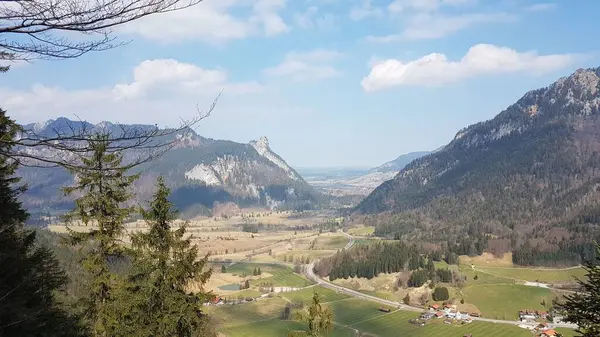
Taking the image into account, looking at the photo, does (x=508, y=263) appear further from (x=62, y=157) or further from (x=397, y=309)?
(x=62, y=157)

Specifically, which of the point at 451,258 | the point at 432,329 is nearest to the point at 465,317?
the point at 432,329

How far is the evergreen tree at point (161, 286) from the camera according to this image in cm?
1731

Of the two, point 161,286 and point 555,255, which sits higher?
point 161,286

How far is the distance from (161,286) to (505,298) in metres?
128

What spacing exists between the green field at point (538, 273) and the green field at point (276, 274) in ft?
222

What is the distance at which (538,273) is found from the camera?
6073 inches

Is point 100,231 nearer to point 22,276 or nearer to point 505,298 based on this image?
point 22,276

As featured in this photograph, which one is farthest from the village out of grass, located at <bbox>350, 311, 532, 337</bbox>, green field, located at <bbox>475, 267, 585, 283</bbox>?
green field, located at <bbox>475, 267, 585, 283</bbox>

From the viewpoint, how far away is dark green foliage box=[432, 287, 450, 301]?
12650 centimetres

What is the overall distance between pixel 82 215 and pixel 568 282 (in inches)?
6176

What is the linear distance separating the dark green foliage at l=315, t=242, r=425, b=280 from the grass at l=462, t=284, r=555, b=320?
2963cm

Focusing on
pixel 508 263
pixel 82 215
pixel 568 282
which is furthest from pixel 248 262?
pixel 82 215

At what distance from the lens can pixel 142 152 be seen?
10070 millimetres

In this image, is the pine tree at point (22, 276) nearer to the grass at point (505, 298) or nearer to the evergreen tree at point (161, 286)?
the evergreen tree at point (161, 286)
